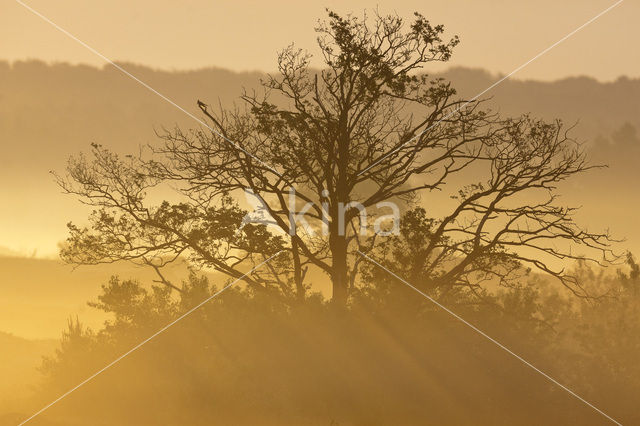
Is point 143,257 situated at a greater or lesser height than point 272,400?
greater

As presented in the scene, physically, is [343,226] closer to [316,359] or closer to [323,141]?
[323,141]

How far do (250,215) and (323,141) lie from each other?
Answer: 3841mm

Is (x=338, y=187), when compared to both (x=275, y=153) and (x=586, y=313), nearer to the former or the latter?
(x=275, y=153)

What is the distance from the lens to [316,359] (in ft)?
83.9

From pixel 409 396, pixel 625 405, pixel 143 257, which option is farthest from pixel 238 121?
pixel 625 405

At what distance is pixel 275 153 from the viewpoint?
27.4 metres

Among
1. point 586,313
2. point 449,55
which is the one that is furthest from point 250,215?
point 586,313

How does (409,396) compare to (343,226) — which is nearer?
(409,396)

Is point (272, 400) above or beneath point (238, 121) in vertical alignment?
beneath

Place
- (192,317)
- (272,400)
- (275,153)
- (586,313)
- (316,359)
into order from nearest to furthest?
1. (272,400)
2. (316,359)
3. (275,153)
4. (192,317)
5. (586,313)

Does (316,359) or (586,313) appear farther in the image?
(586,313)

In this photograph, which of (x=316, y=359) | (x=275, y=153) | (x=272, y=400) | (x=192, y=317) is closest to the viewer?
(x=272, y=400)

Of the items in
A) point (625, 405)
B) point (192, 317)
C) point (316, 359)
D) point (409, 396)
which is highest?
point (192, 317)

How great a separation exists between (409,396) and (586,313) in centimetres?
2042
